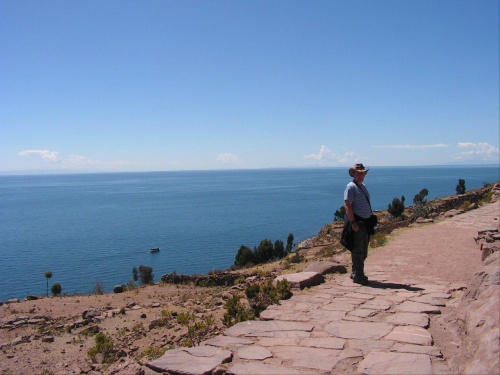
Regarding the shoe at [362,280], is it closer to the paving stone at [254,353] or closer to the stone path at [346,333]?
the stone path at [346,333]

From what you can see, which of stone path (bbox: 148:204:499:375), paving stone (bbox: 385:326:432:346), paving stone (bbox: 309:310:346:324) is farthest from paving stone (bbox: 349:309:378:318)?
paving stone (bbox: 385:326:432:346)

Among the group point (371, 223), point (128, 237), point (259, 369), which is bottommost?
point (128, 237)

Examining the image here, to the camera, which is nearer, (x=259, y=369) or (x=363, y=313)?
(x=259, y=369)

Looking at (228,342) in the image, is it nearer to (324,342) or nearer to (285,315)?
(324,342)

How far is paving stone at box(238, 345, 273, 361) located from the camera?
4.09 meters

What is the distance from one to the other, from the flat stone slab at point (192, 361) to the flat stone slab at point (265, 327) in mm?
614

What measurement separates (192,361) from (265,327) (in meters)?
1.26

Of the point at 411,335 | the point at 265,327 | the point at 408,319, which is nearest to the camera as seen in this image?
the point at 411,335

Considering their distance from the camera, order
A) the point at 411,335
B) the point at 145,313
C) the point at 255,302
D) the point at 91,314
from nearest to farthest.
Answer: the point at 411,335 → the point at 255,302 → the point at 145,313 → the point at 91,314

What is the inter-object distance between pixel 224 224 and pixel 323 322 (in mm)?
53174

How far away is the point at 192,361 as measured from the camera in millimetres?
4051

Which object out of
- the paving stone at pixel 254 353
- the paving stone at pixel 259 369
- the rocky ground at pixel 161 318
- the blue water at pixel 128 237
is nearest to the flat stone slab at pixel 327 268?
the rocky ground at pixel 161 318

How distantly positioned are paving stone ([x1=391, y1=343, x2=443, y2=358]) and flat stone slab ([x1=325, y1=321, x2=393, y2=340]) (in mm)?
343

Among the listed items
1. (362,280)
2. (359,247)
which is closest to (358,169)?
(359,247)
